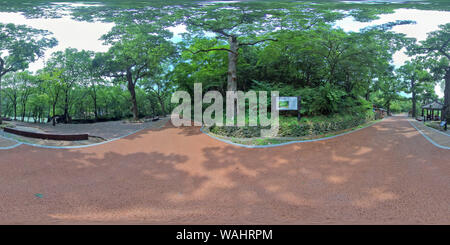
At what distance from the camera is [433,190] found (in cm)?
175

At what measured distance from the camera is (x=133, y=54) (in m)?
2.25

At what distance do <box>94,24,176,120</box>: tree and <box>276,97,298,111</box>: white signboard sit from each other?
2784mm

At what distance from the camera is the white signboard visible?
4047 mm

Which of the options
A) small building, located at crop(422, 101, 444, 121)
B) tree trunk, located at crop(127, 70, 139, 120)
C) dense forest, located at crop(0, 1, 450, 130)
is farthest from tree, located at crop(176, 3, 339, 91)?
small building, located at crop(422, 101, 444, 121)

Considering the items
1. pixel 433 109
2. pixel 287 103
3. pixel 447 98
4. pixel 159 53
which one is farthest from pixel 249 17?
pixel 433 109

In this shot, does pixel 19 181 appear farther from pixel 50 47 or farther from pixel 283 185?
pixel 283 185

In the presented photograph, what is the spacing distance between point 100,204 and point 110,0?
7.44 ft

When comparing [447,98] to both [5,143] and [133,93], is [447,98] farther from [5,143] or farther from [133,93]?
[5,143]

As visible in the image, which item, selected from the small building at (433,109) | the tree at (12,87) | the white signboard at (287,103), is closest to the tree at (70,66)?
the tree at (12,87)

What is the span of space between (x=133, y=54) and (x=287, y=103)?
11.1ft

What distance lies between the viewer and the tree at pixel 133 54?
2092mm

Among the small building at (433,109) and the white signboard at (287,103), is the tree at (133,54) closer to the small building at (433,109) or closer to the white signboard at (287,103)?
the white signboard at (287,103)

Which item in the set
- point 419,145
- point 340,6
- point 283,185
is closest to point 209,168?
point 283,185

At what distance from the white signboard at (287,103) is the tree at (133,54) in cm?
278
